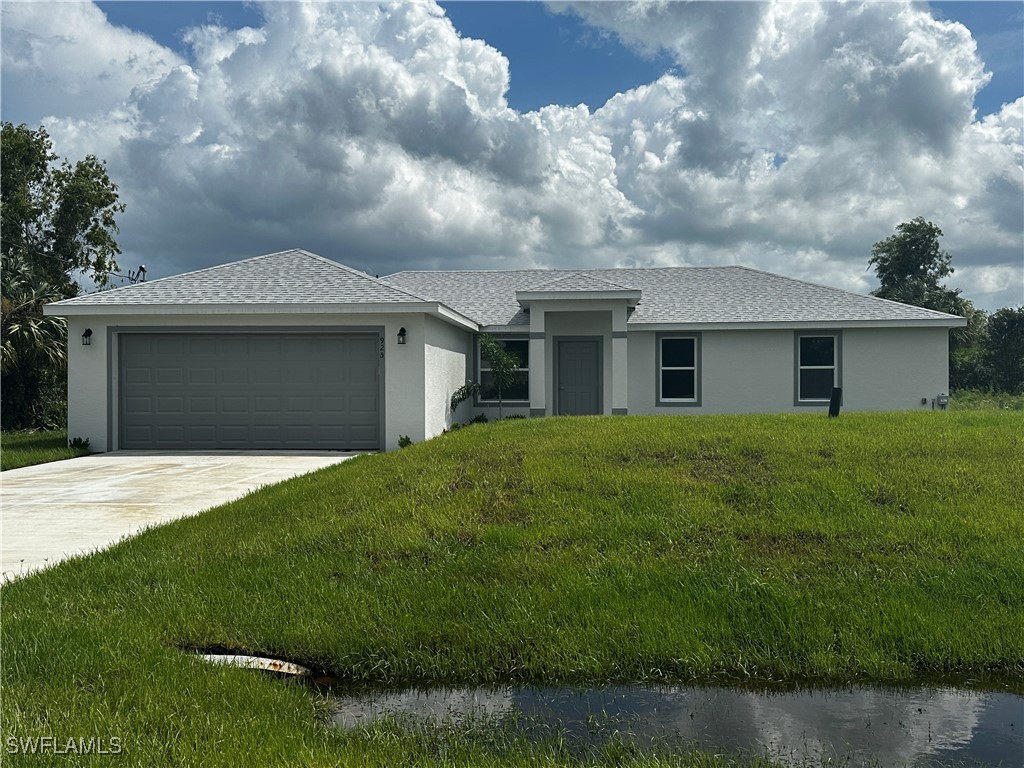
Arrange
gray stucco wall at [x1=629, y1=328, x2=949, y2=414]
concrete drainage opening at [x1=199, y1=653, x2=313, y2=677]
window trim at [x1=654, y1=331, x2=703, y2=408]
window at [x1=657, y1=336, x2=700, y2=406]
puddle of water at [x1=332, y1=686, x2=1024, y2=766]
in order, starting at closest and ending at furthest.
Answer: puddle of water at [x1=332, y1=686, x2=1024, y2=766], concrete drainage opening at [x1=199, y1=653, x2=313, y2=677], gray stucco wall at [x1=629, y1=328, x2=949, y2=414], window trim at [x1=654, y1=331, x2=703, y2=408], window at [x1=657, y1=336, x2=700, y2=406]

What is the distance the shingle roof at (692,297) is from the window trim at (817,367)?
464 millimetres

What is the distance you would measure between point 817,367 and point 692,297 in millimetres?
3947

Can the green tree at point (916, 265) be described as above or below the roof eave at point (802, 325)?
above

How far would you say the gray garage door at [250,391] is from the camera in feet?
50.0

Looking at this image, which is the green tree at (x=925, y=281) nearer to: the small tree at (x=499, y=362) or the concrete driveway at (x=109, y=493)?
the small tree at (x=499, y=362)

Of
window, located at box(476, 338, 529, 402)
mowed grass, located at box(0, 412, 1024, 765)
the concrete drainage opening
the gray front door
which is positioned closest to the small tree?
window, located at box(476, 338, 529, 402)

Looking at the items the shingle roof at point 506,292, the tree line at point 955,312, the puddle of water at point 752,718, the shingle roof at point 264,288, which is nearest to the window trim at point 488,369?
the shingle roof at point 506,292

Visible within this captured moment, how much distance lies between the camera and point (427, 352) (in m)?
15.2

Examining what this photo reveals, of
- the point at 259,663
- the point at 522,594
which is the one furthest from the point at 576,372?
the point at 259,663

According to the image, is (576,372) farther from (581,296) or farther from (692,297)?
(692,297)

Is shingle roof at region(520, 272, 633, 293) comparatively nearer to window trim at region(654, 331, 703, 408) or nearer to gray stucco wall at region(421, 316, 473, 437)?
window trim at region(654, 331, 703, 408)

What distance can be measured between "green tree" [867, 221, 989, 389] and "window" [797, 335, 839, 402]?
18.0 metres

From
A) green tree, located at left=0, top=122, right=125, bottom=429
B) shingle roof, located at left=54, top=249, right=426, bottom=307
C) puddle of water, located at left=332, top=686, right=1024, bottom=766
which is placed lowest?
puddle of water, located at left=332, top=686, right=1024, bottom=766

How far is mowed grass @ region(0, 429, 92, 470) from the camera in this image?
44.8 ft
